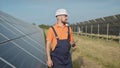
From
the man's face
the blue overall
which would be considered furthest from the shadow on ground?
the man's face

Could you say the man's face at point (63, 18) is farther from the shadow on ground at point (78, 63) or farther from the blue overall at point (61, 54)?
the shadow on ground at point (78, 63)

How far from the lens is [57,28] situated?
4.87 m

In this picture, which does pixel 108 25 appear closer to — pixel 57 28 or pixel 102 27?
pixel 102 27

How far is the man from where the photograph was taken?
15.8ft

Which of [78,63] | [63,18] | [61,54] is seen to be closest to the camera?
[63,18]

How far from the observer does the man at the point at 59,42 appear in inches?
189

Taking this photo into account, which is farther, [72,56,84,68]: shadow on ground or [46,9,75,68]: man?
[72,56,84,68]: shadow on ground

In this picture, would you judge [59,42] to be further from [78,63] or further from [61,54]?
[78,63]

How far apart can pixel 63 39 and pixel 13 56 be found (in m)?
0.98

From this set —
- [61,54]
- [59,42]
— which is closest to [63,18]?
[59,42]

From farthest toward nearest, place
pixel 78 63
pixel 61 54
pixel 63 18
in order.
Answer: pixel 78 63 < pixel 61 54 < pixel 63 18

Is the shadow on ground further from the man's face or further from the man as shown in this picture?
the man's face

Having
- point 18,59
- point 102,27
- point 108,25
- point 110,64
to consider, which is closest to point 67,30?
point 18,59

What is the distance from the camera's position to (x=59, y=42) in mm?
4844
